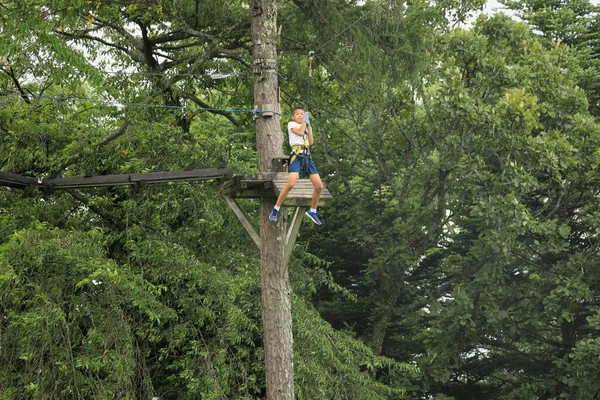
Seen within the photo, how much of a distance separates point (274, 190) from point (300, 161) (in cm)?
46

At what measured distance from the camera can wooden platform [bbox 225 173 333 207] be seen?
7625 mm

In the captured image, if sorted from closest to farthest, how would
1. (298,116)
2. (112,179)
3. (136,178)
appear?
(298,116), (136,178), (112,179)

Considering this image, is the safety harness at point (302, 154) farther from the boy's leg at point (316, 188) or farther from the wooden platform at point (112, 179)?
the wooden platform at point (112, 179)

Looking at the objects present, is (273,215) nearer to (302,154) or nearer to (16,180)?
(302,154)

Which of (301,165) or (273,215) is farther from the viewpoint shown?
(273,215)

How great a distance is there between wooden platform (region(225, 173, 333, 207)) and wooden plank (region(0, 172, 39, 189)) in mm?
2966

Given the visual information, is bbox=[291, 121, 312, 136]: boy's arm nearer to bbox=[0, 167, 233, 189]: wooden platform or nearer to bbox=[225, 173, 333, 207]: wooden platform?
bbox=[225, 173, 333, 207]: wooden platform

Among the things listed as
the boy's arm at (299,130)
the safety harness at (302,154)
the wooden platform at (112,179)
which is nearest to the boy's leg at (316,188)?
the safety harness at (302,154)

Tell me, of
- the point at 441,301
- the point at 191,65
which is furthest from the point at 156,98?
the point at 441,301

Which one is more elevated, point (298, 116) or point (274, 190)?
point (298, 116)

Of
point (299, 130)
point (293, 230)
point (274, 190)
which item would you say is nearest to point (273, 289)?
point (293, 230)

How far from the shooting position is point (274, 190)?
7.82 meters

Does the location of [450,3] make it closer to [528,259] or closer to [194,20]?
[194,20]

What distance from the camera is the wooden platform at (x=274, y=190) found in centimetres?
762
